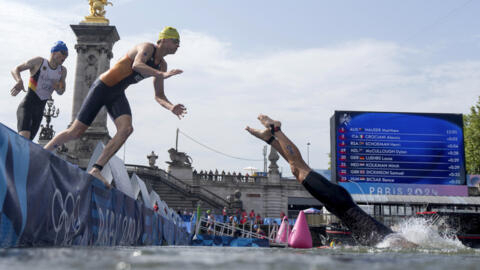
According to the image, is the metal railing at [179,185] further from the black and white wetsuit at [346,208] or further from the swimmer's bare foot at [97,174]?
the black and white wetsuit at [346,208]

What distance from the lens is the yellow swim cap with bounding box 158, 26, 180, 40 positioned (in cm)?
562

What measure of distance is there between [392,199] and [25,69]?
23.2 meters

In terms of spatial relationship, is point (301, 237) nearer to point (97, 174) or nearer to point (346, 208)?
point (346, 208)

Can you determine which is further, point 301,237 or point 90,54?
point 90,54

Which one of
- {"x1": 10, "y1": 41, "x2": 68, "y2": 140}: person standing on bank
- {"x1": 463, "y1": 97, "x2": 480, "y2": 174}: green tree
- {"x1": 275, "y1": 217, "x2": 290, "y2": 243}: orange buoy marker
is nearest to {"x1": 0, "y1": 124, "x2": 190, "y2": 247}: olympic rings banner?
{"x1": 10, "y1": 41, "x2": 68, "y2": 140}: person standing on bank

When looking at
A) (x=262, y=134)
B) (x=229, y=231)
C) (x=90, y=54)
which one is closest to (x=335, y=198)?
(x=262, y=134)

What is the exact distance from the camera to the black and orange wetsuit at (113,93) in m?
5.60

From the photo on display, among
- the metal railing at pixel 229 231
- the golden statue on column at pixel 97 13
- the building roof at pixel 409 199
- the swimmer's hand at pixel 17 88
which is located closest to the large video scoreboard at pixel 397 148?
the building roof at pixel 409 199

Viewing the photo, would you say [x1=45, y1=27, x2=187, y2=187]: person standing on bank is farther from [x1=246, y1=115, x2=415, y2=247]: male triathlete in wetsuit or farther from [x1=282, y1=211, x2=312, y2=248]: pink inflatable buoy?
[x1=282, y1=211, x2=312, y2=248]: pink inflatable buoy

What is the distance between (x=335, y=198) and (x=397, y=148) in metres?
19.5

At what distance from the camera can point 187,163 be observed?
4191 centimetres

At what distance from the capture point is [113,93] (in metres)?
5.62

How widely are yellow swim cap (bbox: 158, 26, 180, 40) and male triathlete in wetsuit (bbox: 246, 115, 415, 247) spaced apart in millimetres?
1560

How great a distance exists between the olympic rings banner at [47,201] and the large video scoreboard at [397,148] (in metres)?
18.2
